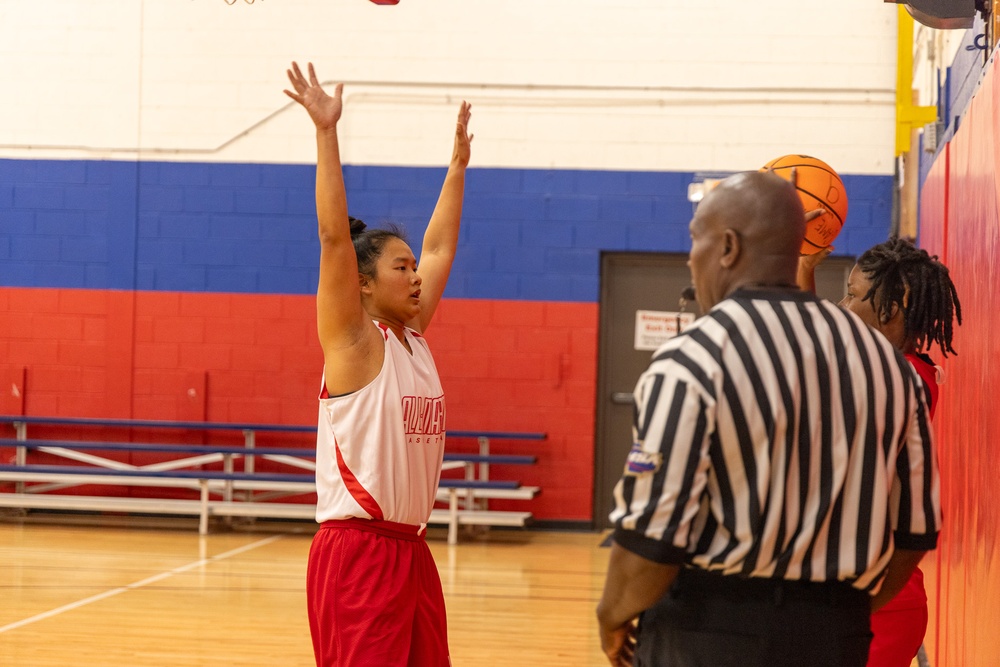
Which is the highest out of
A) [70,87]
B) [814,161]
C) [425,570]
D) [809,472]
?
[70,87]

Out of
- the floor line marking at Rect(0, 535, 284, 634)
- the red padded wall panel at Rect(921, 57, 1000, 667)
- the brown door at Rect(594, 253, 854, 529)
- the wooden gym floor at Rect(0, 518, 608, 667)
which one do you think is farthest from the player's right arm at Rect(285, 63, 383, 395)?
the brown door at Rect(594, 253, 854, 529)

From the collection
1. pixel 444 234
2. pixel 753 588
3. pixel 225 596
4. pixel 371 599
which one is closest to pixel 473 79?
pixel 225 596

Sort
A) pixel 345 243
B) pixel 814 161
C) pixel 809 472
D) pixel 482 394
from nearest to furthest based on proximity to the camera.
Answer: pixel 809 472, pixel 345 243, pixel 814 161, pixel 482 394

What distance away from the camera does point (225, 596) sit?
6348 mm

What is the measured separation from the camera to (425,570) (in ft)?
8.87

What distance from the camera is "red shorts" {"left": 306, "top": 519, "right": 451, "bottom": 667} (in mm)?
2533

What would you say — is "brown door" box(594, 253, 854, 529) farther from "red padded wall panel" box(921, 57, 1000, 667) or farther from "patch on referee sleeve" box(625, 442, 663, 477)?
"patch on referee sleeve" box(625, 442, 663, 477)

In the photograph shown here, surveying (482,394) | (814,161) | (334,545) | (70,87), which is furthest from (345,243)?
(70,87)

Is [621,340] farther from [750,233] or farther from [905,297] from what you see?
[750,233]

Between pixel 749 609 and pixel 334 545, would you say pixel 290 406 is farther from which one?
pixel 749 609

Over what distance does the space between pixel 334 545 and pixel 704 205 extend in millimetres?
1340

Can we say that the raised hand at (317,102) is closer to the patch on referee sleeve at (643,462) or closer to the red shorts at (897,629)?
the patch on referee sleeve at (643,462)

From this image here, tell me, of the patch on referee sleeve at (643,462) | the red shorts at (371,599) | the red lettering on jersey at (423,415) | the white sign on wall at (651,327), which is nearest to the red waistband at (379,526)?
the red shorts at (371,599)

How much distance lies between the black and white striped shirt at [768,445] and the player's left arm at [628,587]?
2 centimetres
